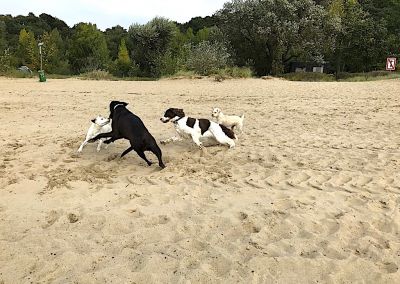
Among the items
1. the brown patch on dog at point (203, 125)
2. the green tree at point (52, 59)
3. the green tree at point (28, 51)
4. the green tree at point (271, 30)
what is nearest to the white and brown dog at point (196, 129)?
the brown patch on dog at point (203, 125)

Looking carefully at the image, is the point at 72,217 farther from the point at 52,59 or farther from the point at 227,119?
the point at 52,59

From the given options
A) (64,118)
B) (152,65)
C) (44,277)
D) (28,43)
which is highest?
(28,43)

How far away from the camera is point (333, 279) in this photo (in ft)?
9.58

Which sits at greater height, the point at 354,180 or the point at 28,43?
the point at 28,43

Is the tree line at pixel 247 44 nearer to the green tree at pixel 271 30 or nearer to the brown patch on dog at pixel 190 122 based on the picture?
the green tree at pixel 271 30

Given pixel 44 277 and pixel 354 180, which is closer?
pixel 44 277

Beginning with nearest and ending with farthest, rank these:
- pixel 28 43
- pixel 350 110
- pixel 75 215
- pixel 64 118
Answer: pixel 75 215
pixel 64 118
pixel 350 110
pixel 28 43

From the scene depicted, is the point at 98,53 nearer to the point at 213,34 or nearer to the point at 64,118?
the point at 213,34

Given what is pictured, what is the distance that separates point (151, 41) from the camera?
2661 cm

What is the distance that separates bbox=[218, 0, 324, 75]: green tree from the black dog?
878 inches

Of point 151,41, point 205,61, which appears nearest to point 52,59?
point 151,41

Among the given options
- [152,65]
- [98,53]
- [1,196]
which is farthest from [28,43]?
[1,196]

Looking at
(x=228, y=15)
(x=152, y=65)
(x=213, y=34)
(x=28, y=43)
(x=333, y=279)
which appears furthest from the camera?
(x=28, y=43)

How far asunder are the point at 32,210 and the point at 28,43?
36.1 meters
